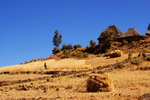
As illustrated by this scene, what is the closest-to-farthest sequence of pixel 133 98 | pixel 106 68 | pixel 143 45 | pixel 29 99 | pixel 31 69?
pixel 133 98 < pixel 29 99 < pixel 106 68 < pixel 31 69 < pixel 143 45

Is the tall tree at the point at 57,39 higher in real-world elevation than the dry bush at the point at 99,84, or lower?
higher

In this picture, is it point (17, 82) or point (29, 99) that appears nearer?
point (29, 99)

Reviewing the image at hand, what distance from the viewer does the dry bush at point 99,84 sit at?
35.6 ft

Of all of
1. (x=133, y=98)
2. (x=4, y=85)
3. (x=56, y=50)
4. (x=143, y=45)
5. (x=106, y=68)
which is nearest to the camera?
(x=133, y=98)

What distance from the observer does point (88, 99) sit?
8508mm

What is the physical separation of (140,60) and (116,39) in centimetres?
1765

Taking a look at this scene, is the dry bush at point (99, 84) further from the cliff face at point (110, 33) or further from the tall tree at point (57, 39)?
the tall tree at point (57, 39)

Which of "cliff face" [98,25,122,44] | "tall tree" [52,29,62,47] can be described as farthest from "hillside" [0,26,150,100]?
"tall tree" [52,29,62,47]

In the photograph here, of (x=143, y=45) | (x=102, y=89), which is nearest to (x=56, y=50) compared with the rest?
(x=143, y=45)

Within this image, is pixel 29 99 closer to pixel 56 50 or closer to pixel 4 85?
pixel 4 85

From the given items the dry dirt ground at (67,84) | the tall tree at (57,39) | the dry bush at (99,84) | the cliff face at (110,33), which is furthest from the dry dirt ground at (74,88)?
the tall tree at (57,39)

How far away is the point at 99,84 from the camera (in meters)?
11.0

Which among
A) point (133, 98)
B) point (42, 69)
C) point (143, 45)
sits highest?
point (143, 45)

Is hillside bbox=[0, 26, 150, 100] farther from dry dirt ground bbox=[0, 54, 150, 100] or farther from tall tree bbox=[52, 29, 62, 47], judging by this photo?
tall tree bbox=[52, 29, 62, 47]
